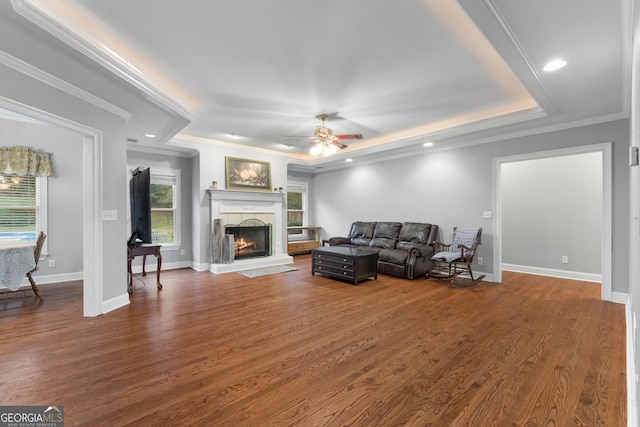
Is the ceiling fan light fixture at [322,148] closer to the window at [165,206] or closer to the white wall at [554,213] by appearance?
the window at [165,206]

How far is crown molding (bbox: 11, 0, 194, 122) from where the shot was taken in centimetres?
190

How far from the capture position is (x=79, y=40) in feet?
7.28

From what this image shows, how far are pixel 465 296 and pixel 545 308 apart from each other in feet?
2.95

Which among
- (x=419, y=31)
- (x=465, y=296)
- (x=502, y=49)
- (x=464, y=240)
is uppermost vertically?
(x=419, y=31)

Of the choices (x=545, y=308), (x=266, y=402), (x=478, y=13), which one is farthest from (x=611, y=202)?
(x=266, y=402)

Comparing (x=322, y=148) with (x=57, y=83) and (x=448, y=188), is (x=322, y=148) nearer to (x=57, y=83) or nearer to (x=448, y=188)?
(x=448, y=188)

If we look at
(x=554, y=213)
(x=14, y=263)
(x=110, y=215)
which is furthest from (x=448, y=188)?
(x=14, y=263)

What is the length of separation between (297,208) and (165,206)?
3.69 metres

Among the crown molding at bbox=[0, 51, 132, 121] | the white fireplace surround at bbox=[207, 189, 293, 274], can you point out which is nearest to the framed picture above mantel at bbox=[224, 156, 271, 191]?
the white fireplace surround at bbox=[207, 189, 293, 274]

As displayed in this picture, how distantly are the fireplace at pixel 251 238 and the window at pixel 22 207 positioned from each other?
295cm

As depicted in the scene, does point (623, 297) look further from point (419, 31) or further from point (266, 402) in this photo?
point (266, 402)

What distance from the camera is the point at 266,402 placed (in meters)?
1.79

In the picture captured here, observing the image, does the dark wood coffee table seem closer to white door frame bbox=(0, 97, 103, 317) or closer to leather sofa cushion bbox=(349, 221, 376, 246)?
leather sofa cushion bbox=(349, 221, 376, 246)

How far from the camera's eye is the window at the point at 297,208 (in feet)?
27.4
